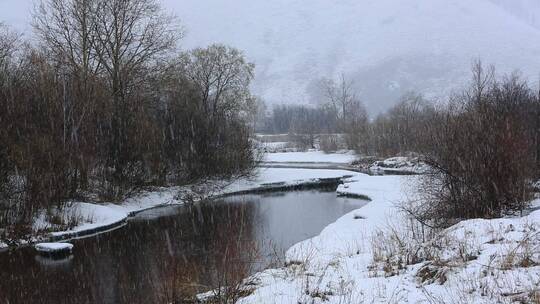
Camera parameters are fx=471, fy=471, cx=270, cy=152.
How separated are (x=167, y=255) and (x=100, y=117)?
13.1 m

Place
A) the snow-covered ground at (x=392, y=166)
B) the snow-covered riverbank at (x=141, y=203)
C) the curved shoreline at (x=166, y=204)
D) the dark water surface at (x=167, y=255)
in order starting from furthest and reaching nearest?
the snow-covered ground at (x=392, y=166) → the snow-covered riverbank at (x=141, y=203) → the curved shoreline at (x=166, y=204) → the dark water surface at (x=167, y=255)

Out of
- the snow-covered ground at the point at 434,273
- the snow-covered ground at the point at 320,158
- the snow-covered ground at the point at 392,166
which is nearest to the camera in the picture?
the snow-covered ground at the point at 434,273

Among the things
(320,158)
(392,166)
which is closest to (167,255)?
(392,166)

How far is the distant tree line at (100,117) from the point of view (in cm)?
1916

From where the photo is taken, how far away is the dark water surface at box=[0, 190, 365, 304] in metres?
9.87

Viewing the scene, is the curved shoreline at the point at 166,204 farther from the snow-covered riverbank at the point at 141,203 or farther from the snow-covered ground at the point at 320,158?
the snow-covered ground at the point at 320,158

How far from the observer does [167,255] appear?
1555 centimetres

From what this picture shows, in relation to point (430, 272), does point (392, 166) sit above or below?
below

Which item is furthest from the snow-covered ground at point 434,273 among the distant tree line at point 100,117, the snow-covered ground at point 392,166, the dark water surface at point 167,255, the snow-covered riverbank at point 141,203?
the snow-covered ground at point 392,166

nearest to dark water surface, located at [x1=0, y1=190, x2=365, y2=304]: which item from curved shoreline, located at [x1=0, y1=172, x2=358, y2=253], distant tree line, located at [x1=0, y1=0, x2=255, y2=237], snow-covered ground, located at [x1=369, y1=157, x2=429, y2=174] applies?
curved shoreline, located at [x1=0, y1=172, x2=358, y2=253]

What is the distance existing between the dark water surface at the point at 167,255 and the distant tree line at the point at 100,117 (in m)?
3.53

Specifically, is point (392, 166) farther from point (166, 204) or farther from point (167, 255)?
point (167, 255)

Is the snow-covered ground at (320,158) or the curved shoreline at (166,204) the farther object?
the snow-covered ground at (320,158)

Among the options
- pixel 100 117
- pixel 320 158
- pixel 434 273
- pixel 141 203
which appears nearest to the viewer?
pixel 434 273
